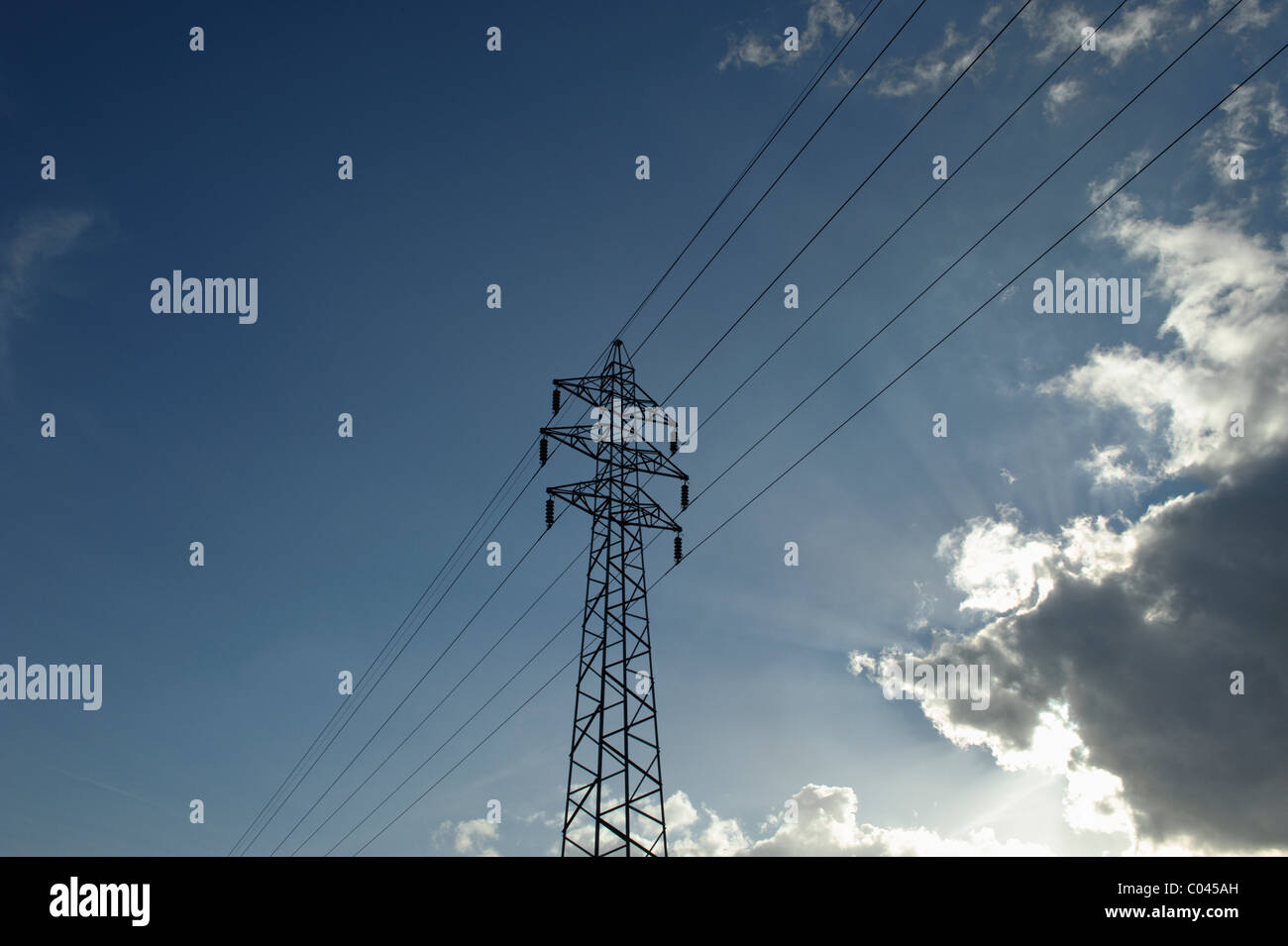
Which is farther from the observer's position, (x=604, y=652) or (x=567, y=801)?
(x=604, y=652)

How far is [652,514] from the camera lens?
97.2 ft

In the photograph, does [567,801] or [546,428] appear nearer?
[567,801]
